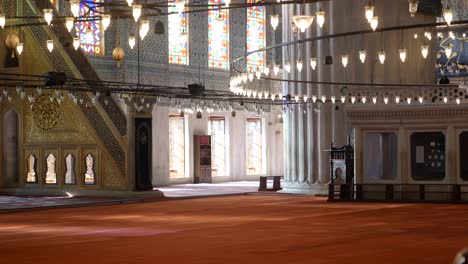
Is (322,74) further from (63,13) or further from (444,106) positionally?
(63,13)

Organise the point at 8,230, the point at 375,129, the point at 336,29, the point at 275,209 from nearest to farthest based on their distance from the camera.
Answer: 1. the point at 8,230
2. the point at 275,209
3. the point at 375,129
4. the point at 336,29

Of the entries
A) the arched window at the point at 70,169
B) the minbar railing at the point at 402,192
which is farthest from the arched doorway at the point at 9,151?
the minbar railing at the point at 402,192

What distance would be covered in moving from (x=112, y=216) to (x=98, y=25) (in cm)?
1086

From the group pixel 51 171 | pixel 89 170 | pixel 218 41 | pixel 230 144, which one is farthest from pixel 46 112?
pixel 230 144

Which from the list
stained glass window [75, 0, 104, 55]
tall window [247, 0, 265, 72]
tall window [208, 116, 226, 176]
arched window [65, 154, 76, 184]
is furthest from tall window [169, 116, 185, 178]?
arched window [65, 154, 76, 184]

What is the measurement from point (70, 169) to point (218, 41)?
902 cm

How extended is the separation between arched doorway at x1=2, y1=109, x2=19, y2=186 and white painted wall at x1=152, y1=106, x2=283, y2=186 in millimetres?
4493

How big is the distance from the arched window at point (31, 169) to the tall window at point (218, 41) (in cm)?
832

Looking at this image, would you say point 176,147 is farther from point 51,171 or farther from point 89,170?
point 89,170

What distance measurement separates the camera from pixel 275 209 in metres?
15.9

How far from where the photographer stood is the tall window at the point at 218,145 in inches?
1122

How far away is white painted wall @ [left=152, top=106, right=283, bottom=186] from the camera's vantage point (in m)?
25.7

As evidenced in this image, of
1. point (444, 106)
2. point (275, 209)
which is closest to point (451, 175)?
point (444, 106)

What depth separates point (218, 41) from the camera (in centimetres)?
2866
